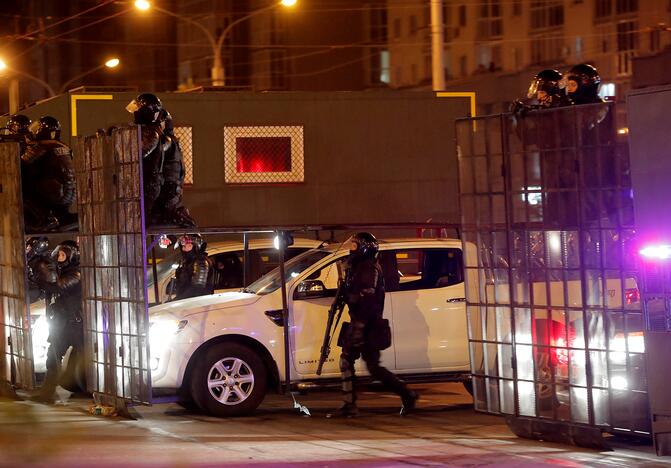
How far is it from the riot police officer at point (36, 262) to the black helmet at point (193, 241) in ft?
4.87

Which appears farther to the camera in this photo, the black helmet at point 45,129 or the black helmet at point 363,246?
the black helmet at point 45,129

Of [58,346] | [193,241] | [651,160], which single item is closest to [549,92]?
[651,160]

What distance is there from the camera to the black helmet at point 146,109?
12.0 meters

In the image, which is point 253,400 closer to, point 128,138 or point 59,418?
point 59,418

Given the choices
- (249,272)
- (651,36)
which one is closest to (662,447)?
(249,272)

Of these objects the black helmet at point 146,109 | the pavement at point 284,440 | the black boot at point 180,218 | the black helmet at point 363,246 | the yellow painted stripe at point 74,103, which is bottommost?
the pavement at point 284,440

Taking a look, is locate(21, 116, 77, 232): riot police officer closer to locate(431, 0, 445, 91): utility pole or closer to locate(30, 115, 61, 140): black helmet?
locate(30, 115, 61, 140): black helmet

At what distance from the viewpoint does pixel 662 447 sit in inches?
342

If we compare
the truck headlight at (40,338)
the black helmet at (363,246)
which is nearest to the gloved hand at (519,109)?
the black helmet at (363,246)

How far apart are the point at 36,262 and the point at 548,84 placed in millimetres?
6465

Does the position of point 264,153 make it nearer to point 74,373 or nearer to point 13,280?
point 74,373

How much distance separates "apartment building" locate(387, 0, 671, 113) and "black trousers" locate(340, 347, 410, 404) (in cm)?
4918

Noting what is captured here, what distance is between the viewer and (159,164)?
12.0 metres

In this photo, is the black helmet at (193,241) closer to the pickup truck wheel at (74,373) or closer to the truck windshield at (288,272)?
the truck windshield at (288,272)
